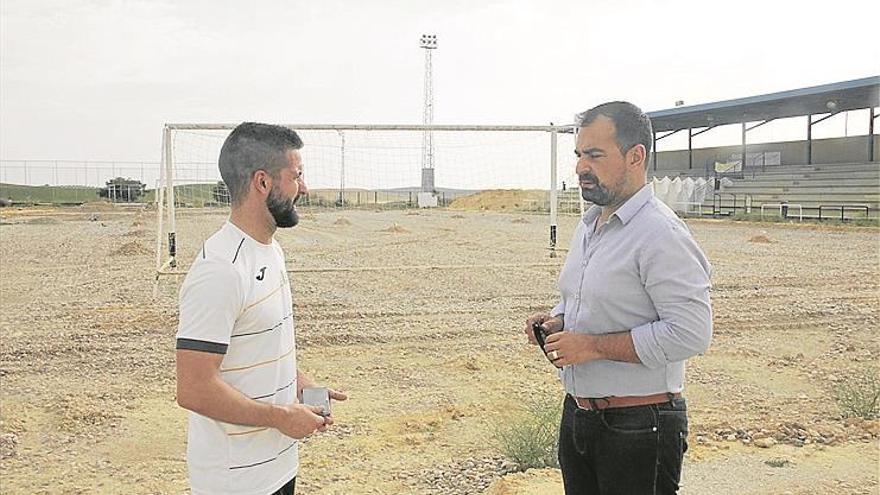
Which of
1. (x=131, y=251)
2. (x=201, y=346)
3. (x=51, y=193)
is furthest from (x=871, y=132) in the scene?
(x=51, y=193)

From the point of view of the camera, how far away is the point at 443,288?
13.7 meters

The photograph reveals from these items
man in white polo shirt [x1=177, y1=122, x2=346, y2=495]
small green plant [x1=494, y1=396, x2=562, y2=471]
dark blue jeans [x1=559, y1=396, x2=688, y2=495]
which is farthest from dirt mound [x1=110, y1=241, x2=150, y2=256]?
dark blue jeans [x1=559, y1=396, x2=688, y2=495]

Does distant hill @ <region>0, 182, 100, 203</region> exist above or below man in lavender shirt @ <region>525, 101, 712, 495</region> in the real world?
above

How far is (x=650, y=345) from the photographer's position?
248 cm

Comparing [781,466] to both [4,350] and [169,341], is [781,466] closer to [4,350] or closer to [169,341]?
[169,341]

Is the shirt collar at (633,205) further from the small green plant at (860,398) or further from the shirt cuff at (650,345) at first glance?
the small green plant at (860,398)

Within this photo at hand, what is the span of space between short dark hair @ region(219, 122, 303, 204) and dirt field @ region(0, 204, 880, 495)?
8.65 ft

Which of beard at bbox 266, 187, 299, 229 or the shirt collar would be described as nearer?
beard at bbox 266, 187, 299, 229

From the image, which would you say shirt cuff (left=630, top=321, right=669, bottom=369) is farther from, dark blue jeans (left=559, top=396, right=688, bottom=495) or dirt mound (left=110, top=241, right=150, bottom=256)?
dirt mound (left=110, top=241, right=150, bottom=256)

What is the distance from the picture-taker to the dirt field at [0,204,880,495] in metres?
5.05

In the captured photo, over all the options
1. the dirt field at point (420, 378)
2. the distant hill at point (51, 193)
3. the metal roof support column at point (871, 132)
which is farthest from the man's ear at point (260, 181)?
the distant hill at point (51, 193)

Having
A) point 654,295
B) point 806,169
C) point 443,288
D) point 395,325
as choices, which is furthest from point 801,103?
point 654,295

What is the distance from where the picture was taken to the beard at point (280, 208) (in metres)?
2.45

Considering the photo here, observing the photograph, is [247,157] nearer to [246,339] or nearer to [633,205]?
[246,339]
